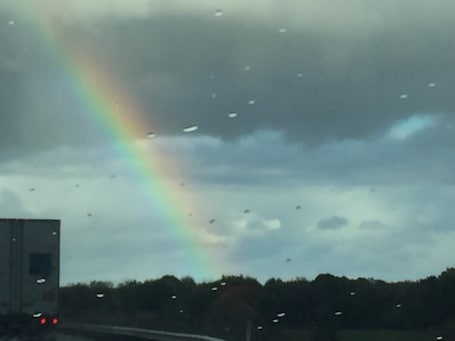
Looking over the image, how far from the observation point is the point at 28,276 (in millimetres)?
29422

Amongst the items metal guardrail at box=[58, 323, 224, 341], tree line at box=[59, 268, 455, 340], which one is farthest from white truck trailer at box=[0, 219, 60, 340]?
tree line at box=[59, 268, 455, 340]

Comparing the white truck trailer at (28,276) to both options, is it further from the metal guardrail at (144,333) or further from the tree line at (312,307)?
the tree line at (312,307)

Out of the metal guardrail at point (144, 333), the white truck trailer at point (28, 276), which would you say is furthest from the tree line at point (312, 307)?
the white truck trailer at point (28, 276)

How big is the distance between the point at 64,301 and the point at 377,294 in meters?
25.2

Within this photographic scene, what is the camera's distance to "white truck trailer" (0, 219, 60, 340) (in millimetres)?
29000

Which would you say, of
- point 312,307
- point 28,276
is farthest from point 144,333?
point 28,276

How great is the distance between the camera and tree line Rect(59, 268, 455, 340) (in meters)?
29.2

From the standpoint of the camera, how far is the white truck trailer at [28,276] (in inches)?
1142

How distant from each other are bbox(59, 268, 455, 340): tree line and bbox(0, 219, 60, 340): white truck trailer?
4.43 metres

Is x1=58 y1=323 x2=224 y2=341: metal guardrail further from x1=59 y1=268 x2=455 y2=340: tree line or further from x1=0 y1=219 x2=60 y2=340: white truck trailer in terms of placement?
x1=0 y1=219 x2=60 y2=340: white truck trailer

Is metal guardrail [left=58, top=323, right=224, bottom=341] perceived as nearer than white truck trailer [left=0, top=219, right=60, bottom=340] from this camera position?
No

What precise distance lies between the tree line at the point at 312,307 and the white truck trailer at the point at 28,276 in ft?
14.5

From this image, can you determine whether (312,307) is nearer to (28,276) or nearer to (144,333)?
(144,333)

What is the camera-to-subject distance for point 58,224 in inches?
1147
